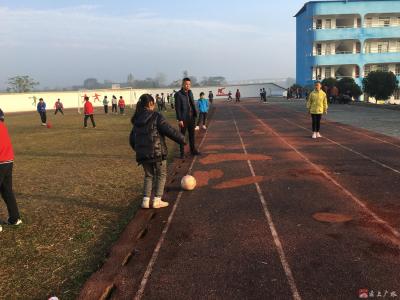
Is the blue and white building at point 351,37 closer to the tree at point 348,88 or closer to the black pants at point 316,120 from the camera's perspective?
the tree at point 348,88

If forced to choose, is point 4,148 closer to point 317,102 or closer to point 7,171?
point 7,171

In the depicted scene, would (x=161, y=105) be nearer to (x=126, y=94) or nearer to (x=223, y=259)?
(x=126, y=94)

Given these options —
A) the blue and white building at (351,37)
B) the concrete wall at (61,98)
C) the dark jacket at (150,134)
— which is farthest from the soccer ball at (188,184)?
the blue and white building at (351,37)

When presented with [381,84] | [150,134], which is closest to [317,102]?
[150,134]

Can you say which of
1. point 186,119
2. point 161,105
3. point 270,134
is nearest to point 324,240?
point 186,119

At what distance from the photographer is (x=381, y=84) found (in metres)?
33.3

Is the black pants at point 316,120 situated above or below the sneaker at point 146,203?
above

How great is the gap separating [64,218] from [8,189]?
0.93m

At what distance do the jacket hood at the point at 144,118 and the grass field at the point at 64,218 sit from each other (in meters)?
1.43

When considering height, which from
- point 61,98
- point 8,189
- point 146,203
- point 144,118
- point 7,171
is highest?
point 61,98

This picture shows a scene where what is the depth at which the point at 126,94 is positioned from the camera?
62656 mm

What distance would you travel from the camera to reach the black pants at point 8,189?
568 centimetres

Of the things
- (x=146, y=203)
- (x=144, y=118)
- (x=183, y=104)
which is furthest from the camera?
(x=183, y=104)

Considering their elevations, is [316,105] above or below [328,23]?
below
